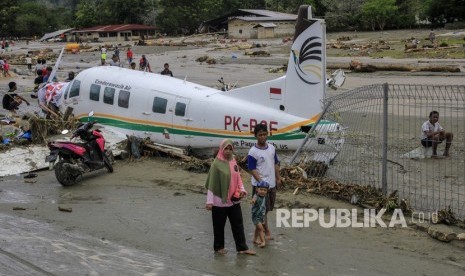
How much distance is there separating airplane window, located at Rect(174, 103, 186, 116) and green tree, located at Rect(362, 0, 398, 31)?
215 feet

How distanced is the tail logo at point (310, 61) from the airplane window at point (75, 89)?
703 cm

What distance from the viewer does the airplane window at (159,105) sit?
14508 mm

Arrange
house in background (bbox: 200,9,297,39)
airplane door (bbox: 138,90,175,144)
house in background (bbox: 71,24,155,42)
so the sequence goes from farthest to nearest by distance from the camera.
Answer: house in background (bbox: 71,24,155,42), house in background (bbox: 200,9,297,39), airplane door (bbox: 138,90,175,144)

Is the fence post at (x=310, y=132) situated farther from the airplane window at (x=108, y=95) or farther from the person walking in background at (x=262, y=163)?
the airplane window at (x=108, y=95)

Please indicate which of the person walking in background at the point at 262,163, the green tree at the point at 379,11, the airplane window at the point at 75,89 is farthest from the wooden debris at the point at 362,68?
the green tree at the point at 379,11

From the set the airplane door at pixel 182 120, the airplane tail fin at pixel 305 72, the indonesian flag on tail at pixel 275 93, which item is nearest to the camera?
the airplane tail fin at pixel 305 72

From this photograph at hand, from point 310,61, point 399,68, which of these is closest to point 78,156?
point 310,61

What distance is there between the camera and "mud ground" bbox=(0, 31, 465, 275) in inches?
288

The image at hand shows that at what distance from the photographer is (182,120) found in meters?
14.2

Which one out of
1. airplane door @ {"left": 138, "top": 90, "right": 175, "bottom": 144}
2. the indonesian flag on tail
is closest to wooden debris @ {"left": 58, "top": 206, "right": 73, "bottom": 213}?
airplane door @ {"left": 138, "top": 90, "right": 175, "bottom": 144}

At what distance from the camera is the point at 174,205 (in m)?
10.8

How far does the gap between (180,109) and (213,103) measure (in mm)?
1040

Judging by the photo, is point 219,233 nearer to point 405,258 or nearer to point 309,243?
point 309,243

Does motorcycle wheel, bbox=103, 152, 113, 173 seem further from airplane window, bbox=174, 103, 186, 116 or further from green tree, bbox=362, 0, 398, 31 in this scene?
green tree, bbox=362, 0, 398, 31
